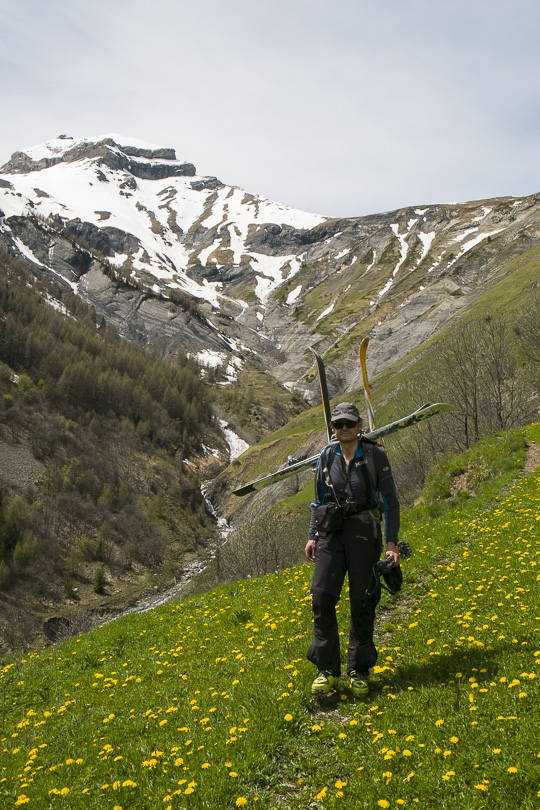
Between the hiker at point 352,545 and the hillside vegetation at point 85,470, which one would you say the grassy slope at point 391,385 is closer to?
the hillside vegetation at point 85,470

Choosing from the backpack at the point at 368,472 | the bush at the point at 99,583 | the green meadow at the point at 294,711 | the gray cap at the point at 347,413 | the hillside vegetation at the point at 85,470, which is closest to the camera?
the green meadow at the point at 294,711

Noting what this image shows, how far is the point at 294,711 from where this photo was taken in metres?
6.29

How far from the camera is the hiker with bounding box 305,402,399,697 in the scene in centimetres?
693

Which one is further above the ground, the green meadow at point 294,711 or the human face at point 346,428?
the human face at point 346,428

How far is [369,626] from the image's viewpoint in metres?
7.11

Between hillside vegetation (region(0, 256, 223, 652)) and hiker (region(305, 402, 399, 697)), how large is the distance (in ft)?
203

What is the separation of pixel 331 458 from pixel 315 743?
3.61 meters

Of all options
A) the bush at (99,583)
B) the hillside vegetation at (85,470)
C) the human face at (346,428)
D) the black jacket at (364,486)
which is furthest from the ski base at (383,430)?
the bush at (99,583)

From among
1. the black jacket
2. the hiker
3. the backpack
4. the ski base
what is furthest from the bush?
the backpack

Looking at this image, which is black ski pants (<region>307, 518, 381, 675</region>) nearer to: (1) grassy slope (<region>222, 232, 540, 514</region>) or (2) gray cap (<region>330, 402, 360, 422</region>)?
(2) gray cap (<region>330, 402, 360, 422</region>)

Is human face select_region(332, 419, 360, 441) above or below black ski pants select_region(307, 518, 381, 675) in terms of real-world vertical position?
above

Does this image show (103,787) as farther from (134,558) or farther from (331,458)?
(134,558)

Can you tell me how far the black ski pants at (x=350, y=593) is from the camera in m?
6.92

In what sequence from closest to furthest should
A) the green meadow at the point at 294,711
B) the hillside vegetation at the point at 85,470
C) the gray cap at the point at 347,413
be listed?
the green meadow at the point at 294,711
the gray cap at the point at 347,413
the hillside vegetation at the point at 85,470
